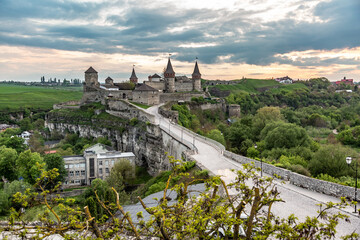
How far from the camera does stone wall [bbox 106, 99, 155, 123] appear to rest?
154 ft

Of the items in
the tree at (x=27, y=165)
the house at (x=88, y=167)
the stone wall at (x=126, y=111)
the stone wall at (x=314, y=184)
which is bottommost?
the house at (x=88, y=167)

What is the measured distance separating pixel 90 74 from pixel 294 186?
6049 centimetres

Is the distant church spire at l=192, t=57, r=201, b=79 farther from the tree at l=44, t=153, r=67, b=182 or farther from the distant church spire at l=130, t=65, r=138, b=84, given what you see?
the tree at l=44, t=153, r=67, b=182

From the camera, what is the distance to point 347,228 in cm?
1167

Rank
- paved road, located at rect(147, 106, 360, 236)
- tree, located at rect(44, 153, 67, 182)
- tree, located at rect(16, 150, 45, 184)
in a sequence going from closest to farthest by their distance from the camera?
1. paved road, located at rect(147, 106, 360, 236)
2. tree, located at rect(16, 150, 45, 184)
3. tree, located at rect(44, 153, 67, 182)

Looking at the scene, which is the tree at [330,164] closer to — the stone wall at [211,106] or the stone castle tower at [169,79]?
the stone wall at [211,106]

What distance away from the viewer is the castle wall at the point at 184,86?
73.5 m

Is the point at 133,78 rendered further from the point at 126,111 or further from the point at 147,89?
the point at 126,111

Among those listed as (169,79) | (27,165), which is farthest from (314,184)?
(169,79)

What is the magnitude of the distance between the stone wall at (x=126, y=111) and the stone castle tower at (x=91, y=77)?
32.7 feet

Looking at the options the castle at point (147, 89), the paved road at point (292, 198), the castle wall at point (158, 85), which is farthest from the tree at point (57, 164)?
the castle wall at point (158, 85)

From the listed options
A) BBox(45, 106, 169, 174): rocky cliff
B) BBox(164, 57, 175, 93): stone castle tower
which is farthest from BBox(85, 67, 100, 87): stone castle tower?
BBox(164, 57, 175, 93): stone castle tower

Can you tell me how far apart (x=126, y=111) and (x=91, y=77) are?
19.6 meters

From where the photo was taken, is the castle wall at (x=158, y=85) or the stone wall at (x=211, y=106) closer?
the stone wall at (x=211, y=106)
